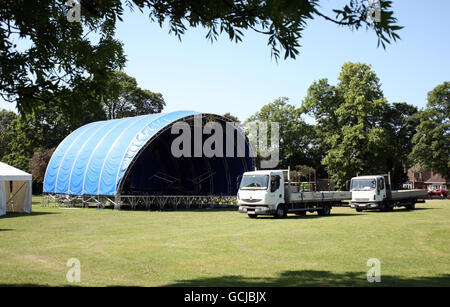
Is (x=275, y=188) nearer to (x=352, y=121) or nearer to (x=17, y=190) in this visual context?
(x=17, y=190)

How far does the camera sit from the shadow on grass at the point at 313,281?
7.23 metres

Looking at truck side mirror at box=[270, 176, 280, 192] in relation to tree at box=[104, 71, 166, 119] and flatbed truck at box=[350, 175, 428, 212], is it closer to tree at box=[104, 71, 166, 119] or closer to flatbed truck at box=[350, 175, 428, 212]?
flatbed truck at box=[350, 175, 428, 212]

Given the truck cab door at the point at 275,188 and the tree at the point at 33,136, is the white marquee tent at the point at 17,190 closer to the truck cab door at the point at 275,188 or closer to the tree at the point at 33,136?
the truck cab door at the point at 275,188

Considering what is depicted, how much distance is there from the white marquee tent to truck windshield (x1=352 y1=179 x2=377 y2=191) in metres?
19.9

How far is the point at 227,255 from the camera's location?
411 inches

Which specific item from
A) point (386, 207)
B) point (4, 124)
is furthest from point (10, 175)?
point (4, 124)

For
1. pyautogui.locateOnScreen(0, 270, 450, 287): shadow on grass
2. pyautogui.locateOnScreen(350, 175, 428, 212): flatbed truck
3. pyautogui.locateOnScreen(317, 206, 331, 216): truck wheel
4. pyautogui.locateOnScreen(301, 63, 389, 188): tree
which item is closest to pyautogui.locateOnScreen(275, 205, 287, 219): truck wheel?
pyautogui.locateOnScreen(317, 206, 331, 216): truck wheel

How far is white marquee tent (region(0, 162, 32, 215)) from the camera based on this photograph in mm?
24288

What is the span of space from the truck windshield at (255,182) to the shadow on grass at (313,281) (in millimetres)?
13774

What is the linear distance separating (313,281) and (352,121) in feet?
135

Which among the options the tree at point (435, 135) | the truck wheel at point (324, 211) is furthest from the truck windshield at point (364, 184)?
the tree at point (435, 135)

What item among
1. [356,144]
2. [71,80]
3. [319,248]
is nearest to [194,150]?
[356,144]
